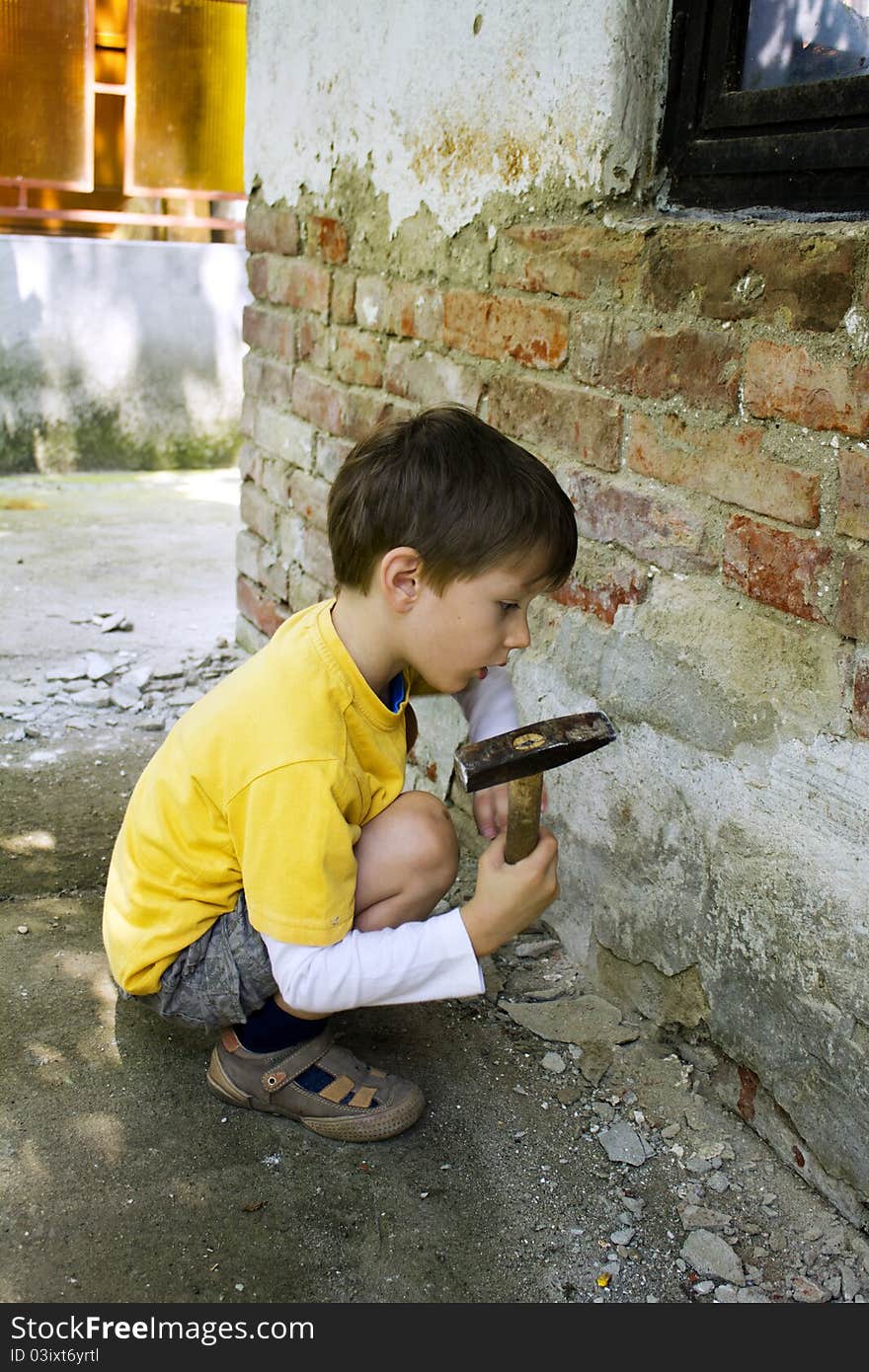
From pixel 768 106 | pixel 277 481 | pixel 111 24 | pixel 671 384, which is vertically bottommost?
pixel 277 481

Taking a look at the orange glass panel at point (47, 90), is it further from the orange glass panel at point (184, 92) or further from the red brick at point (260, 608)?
the red brick at point (260, 608)

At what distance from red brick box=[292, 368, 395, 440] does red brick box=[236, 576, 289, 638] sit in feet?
1.87

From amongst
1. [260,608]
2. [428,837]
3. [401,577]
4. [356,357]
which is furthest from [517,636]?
[260,608]

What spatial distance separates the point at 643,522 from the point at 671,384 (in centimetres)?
23

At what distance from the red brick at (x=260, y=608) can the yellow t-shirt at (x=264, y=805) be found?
1595mm

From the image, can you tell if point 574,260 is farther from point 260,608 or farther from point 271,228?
point 260,608

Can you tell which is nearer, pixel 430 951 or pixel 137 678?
pixel 430 951

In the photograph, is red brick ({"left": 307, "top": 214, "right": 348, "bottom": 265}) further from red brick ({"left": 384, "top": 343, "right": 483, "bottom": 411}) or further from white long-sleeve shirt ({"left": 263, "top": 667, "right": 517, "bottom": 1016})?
white long-sleeve shirt ({"left": 263, "top": 667, "right": 517, "bottom": 1016})

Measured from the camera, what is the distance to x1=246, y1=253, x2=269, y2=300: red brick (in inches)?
141

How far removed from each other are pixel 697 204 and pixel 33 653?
276 centimetres

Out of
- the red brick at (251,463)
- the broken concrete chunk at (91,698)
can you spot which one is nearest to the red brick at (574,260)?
the red brick at (251,463)

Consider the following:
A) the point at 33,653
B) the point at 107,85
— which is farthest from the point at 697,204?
the point at 107,85

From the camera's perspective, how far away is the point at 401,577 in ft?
6.11

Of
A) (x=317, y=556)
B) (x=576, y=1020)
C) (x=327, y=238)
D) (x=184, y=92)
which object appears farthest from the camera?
(x=184, y=92)
